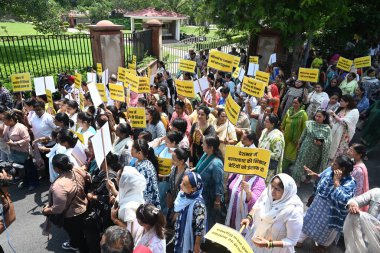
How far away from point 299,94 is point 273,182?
4.56m

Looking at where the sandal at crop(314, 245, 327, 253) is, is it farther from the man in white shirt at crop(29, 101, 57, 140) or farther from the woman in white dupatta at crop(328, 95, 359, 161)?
the man in white shirt at crop(29, 101, 57, 140)

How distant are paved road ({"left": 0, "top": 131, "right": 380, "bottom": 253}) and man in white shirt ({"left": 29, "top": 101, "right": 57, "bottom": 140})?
3.48 ft

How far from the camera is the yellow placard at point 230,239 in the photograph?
6.98 feet

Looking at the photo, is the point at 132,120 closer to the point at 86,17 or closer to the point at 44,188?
the point at 44,188

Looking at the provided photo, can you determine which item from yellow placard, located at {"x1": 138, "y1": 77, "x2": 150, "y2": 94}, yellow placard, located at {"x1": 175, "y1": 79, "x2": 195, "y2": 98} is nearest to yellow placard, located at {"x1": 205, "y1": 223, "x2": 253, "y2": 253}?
yellow placard, located at {"x1": 175, "y1": 79, "x2": 195, "y2": 98}

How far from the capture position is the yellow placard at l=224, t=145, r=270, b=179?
3.15 m

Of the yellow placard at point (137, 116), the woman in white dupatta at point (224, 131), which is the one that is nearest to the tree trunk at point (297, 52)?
the woman in white dupatta at point (224, 131)

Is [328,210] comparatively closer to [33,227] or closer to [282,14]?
[33,227]

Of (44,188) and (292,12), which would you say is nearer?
(44,188)

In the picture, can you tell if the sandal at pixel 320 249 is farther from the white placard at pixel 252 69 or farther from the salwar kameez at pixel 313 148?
the white placard at pixel 252 69

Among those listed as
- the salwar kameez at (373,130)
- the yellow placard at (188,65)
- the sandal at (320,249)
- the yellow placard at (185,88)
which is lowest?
the sandal at (320,249)

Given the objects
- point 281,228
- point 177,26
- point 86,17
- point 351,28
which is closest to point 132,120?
point 281,228

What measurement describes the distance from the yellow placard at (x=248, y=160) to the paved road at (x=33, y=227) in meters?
1.77

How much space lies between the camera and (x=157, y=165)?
4.09 m
